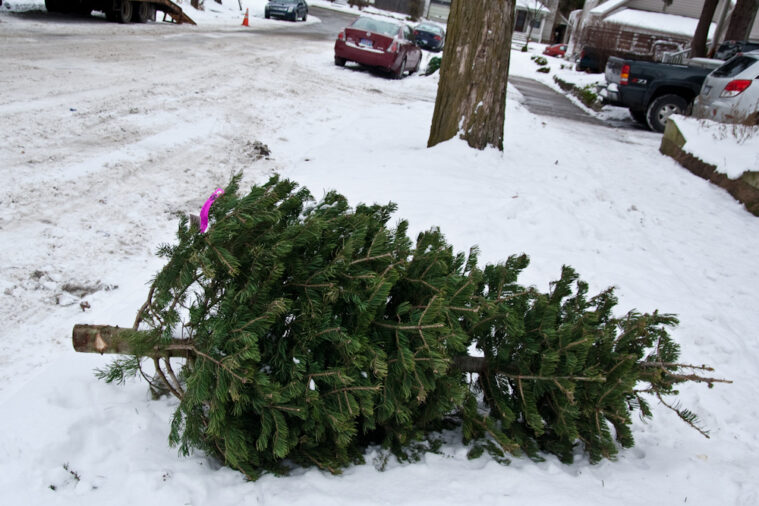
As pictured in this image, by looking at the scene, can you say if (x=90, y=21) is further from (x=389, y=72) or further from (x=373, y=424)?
(x=373, y=424)

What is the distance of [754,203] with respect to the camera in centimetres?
755

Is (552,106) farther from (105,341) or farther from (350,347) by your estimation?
(105,341)

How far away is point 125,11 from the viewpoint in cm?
1802

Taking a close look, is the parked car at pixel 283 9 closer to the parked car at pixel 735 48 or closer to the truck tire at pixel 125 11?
the truck tire at pixel 125 11

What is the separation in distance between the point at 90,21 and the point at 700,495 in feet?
63.6

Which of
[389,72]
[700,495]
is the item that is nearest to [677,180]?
[700,495]

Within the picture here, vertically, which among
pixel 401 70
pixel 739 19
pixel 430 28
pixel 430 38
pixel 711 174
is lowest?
pixel 711 174

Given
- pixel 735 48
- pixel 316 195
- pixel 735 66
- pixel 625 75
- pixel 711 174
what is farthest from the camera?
pixel 735 48

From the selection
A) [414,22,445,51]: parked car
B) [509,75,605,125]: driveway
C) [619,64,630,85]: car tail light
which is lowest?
[509,75,605,125]: driveway

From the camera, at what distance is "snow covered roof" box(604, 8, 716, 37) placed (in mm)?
34250

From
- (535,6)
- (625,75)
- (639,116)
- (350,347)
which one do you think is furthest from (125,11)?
(535,6)

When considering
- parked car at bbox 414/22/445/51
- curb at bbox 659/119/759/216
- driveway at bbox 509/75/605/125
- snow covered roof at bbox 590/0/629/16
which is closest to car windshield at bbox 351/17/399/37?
driveway at bbox 509/75/605/125

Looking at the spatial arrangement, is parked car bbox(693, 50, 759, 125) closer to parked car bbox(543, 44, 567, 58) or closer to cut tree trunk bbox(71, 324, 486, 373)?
cut tree trunk bbox(71, 324, 486, 373)

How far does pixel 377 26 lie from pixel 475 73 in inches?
415
